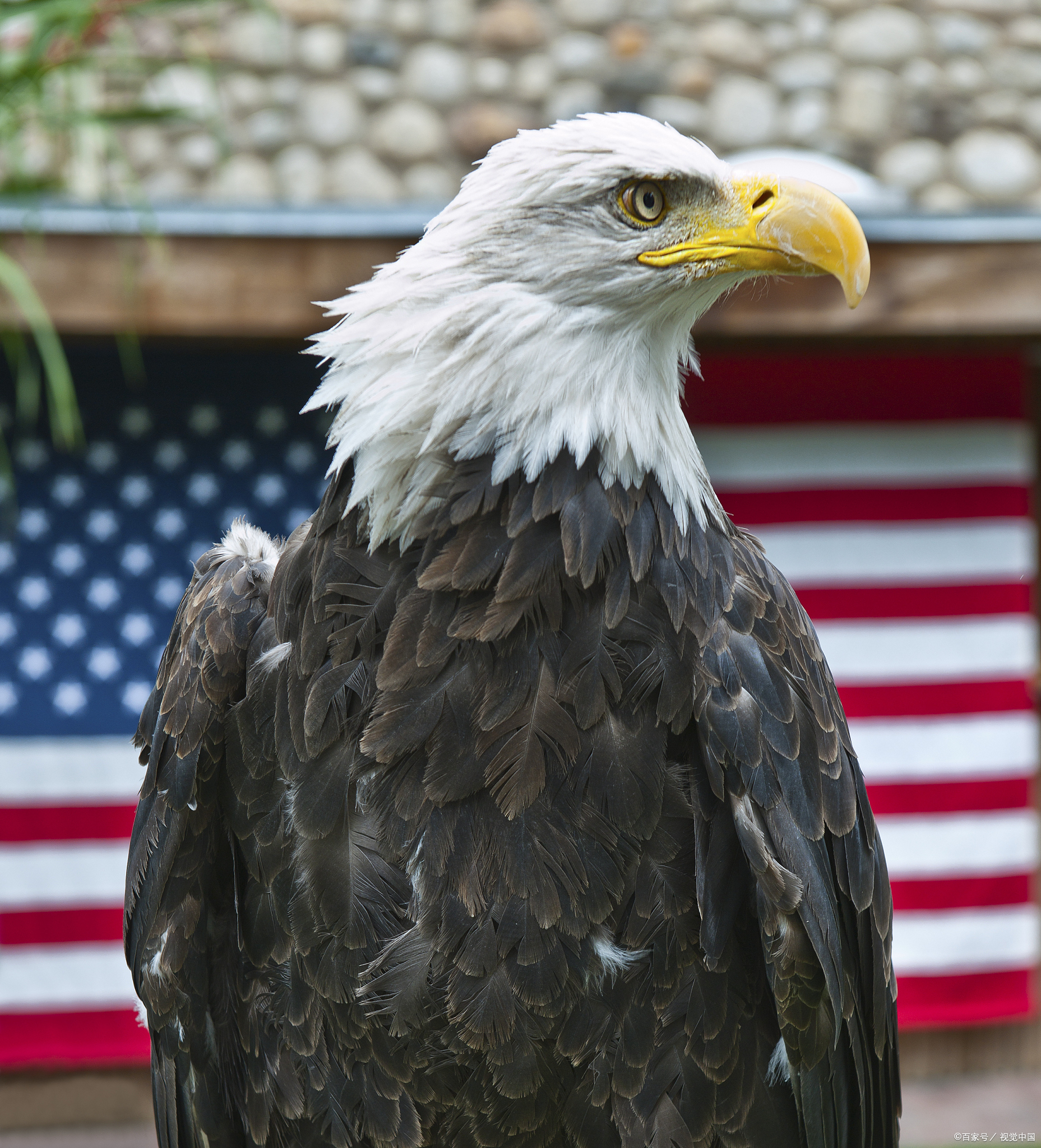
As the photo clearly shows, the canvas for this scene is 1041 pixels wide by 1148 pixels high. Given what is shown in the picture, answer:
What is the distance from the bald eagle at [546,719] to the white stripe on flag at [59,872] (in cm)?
246

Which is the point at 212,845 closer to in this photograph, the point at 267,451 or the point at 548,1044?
the point at 548,1044

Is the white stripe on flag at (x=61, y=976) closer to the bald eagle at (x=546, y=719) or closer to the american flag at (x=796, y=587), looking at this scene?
the american flag at (x=796, y=587)

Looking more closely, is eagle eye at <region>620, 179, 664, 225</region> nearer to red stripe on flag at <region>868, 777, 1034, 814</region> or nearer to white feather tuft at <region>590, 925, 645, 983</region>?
white feather tuft at <region>590, 925, 645, 983</region>

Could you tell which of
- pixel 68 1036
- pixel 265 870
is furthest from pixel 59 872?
pixel 265 870

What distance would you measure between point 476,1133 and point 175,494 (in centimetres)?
279

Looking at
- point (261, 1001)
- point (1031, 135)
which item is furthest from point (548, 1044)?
point (1031, 135)

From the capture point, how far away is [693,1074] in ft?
5.40

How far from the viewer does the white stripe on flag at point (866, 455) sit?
13.7 feet

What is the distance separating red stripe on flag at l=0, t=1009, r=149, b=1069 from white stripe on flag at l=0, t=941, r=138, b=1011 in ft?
0.11

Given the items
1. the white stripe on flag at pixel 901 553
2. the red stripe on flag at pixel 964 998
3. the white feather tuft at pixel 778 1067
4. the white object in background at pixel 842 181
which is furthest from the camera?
the red stripe on flag at pixel 964 998

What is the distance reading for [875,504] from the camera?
13.8 ft

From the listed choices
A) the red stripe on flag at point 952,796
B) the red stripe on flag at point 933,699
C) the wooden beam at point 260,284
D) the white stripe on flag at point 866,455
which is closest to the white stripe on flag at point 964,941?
the red stripe on flag at point 952,796

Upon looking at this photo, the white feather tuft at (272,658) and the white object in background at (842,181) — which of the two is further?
the white object in background at (842,181)

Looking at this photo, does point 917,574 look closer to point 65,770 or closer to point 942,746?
point 942,746
